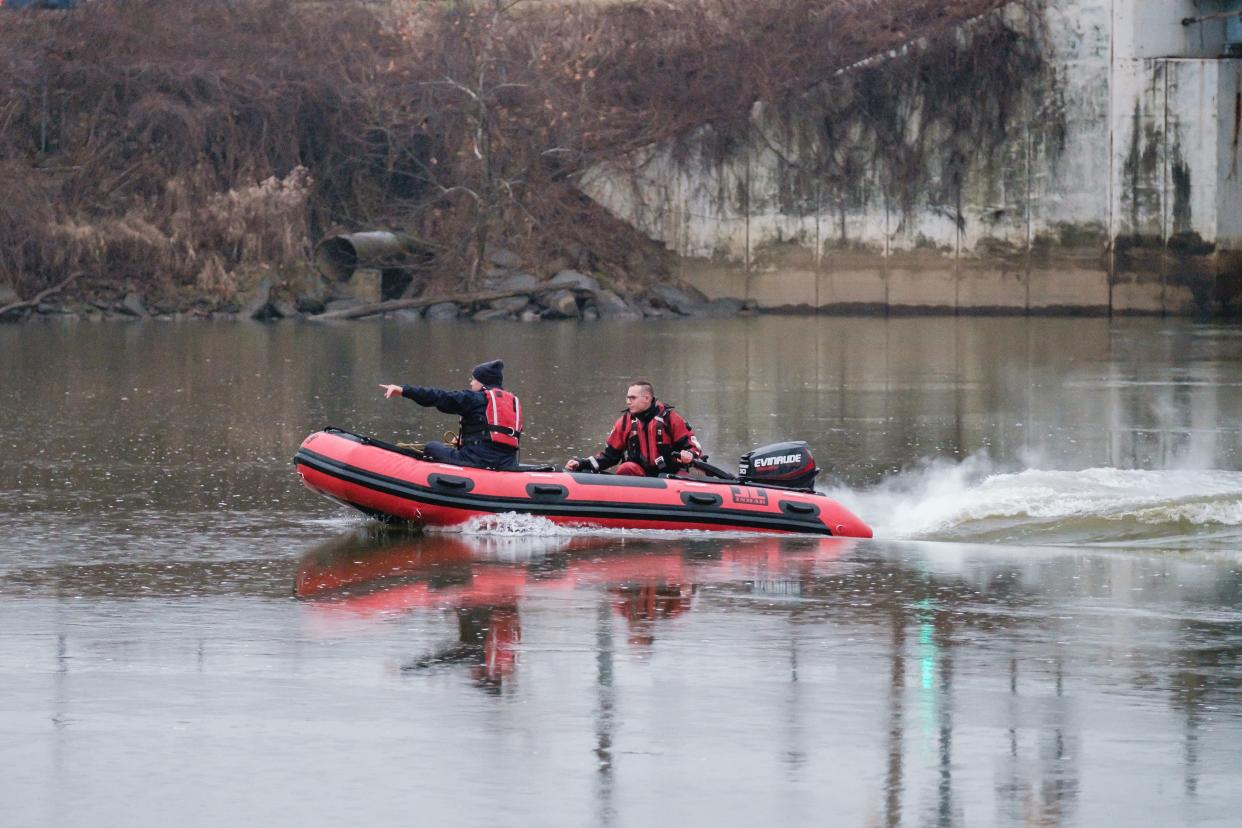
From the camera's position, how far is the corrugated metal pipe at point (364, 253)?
43625 millimetres

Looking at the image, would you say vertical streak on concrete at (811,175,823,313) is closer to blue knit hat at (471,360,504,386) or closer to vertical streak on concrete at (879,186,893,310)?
vertical streak on concrete at (879,186,893,310)

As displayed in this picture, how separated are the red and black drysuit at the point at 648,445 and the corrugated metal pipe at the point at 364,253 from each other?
30160 millimetres

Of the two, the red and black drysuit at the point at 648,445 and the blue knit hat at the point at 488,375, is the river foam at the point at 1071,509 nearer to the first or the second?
the red and black drysuit at the point at 648,445

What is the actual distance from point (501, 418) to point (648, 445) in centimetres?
110

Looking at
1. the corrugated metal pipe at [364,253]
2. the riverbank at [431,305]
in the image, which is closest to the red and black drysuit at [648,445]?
the riverbank at [431,305]

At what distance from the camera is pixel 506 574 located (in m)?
11.7

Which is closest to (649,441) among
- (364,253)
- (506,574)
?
(506,574)

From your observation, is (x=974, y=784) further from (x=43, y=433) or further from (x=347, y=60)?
(x=347, y=60)

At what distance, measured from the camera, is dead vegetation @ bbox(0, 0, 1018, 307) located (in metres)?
42.6

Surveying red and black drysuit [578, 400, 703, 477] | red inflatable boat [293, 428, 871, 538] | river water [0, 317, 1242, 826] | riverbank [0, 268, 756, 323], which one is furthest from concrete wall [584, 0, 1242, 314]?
red inflatable boat [293, 428, 871, 538]

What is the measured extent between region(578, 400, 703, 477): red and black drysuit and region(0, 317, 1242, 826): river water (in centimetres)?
87

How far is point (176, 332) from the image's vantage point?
122 feet

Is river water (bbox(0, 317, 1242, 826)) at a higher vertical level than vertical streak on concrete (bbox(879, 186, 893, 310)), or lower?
lower

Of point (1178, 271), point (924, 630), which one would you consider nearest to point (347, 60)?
point (1178, 271)
